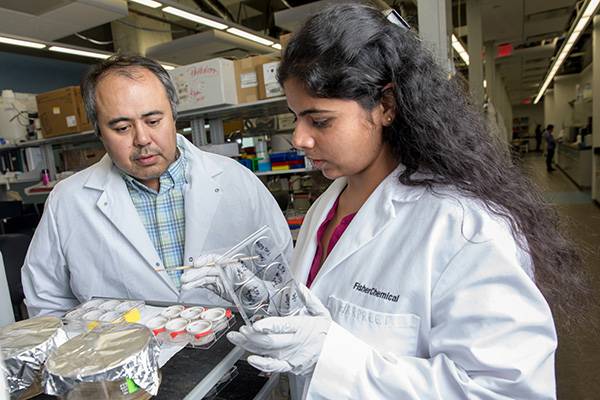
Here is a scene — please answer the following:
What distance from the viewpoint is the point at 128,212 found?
1.47 meters

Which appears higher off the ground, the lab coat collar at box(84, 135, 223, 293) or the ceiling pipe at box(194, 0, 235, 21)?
the ceiling pipe at box(194, 0, 235, 21)

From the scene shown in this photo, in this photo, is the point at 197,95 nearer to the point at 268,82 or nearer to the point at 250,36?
the point at 268,82

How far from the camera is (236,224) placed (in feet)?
5.41

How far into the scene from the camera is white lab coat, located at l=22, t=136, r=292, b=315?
1.43 metres

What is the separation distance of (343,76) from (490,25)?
7.58m

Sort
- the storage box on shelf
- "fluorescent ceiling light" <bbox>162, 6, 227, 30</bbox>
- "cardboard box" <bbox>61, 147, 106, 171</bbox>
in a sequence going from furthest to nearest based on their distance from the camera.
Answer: "cardboard box" <bbox>61, 147, 106, 171</bbox> → "fluorescent ceiling light" <bbox>162, 6, 227, 30</bbox> → the storage box on shelf

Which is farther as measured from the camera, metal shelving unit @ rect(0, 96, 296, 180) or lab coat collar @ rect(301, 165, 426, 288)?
metal shelving unit @ rect(0, 96, 296, 180)

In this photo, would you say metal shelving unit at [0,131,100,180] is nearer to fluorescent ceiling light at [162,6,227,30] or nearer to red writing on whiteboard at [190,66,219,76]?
fluorescent ceiling light at [162,6,227,30]

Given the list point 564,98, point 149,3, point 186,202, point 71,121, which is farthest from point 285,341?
point 564,98

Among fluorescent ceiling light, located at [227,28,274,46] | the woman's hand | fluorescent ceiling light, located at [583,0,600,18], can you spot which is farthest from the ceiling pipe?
the woman's hand

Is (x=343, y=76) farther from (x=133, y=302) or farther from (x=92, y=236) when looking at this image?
(x=92, y=236)

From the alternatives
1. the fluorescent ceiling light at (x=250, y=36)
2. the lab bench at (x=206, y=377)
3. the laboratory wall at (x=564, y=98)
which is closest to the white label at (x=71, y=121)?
the fluorescent ceiling light at (x=250, y=36)

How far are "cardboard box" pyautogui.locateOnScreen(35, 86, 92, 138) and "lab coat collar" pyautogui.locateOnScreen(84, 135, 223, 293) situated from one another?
2.36 metres

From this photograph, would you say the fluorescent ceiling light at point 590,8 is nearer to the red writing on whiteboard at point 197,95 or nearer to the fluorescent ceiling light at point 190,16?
the fluorescent ceiling light at point 190,16
